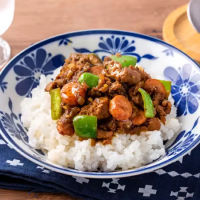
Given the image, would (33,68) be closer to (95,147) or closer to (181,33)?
(95,147)

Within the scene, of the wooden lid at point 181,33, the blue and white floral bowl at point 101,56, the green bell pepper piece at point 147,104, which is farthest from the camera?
the wooden lid at point 181,33

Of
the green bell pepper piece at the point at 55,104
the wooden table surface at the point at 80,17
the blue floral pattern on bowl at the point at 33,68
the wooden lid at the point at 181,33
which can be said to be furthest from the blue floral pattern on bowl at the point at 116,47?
the green bell pepper piece at the point at 55,104

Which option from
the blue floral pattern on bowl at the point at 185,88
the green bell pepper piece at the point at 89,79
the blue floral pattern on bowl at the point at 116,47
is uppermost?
the blue floral pattern on bowl at the point at 116,47

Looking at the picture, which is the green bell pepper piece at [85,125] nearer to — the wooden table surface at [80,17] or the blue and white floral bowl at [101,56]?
the blue and white floral bowl at [101,56]

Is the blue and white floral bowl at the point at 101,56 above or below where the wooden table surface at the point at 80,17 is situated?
below

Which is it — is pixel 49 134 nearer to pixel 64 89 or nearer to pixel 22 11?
pixel 64 89

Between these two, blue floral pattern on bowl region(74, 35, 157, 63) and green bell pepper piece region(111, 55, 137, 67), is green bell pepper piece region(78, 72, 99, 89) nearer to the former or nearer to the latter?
green bell pepper piece region(111, 55, 137, 67)

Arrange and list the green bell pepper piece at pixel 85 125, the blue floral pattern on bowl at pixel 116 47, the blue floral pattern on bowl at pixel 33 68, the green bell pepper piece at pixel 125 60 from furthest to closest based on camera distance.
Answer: the blue floral pattern on bowl at pixel 116 47 → the blue floral pattern on bowl at pixel 33 68 → the green bell pepper piece at pixel 125 60 → the green bell pepper piece at pixel 85 125

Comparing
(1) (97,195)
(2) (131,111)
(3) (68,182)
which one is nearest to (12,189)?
(3) (68,182)
